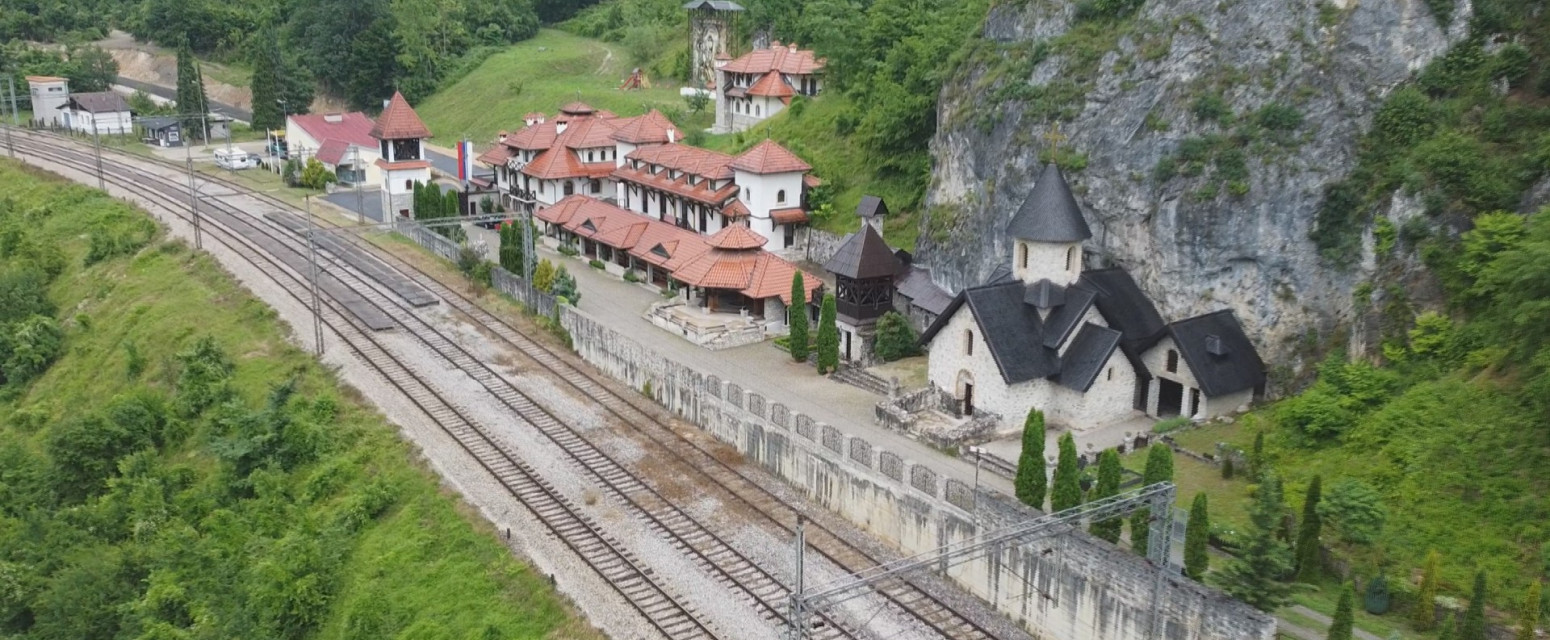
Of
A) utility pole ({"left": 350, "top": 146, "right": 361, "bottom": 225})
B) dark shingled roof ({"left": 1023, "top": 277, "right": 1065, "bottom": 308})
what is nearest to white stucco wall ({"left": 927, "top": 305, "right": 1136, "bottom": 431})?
dark shingled roof ({"left": 1023, "top": 277, "right": 1065, "bottom": 308})

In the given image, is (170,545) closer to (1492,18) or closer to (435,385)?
(435,385)

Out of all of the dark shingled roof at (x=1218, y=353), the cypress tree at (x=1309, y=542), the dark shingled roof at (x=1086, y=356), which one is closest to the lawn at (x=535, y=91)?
the dark shingled roof at (x=1086, y=356)

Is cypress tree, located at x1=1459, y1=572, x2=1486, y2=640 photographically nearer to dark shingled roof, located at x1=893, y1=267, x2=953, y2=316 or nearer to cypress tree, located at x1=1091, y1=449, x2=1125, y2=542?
cypress tree, located at x1=1091, y1=449, x2=1125, y2=542

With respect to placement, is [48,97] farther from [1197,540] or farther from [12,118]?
[1197,540]

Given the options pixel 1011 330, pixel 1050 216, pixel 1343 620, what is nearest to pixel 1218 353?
pixel 1011 330

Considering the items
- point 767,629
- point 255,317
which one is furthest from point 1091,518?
point 255,317

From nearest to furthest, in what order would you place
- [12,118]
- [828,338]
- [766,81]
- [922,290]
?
[828,338] → [922,290] → [766,81] → [12,118]
